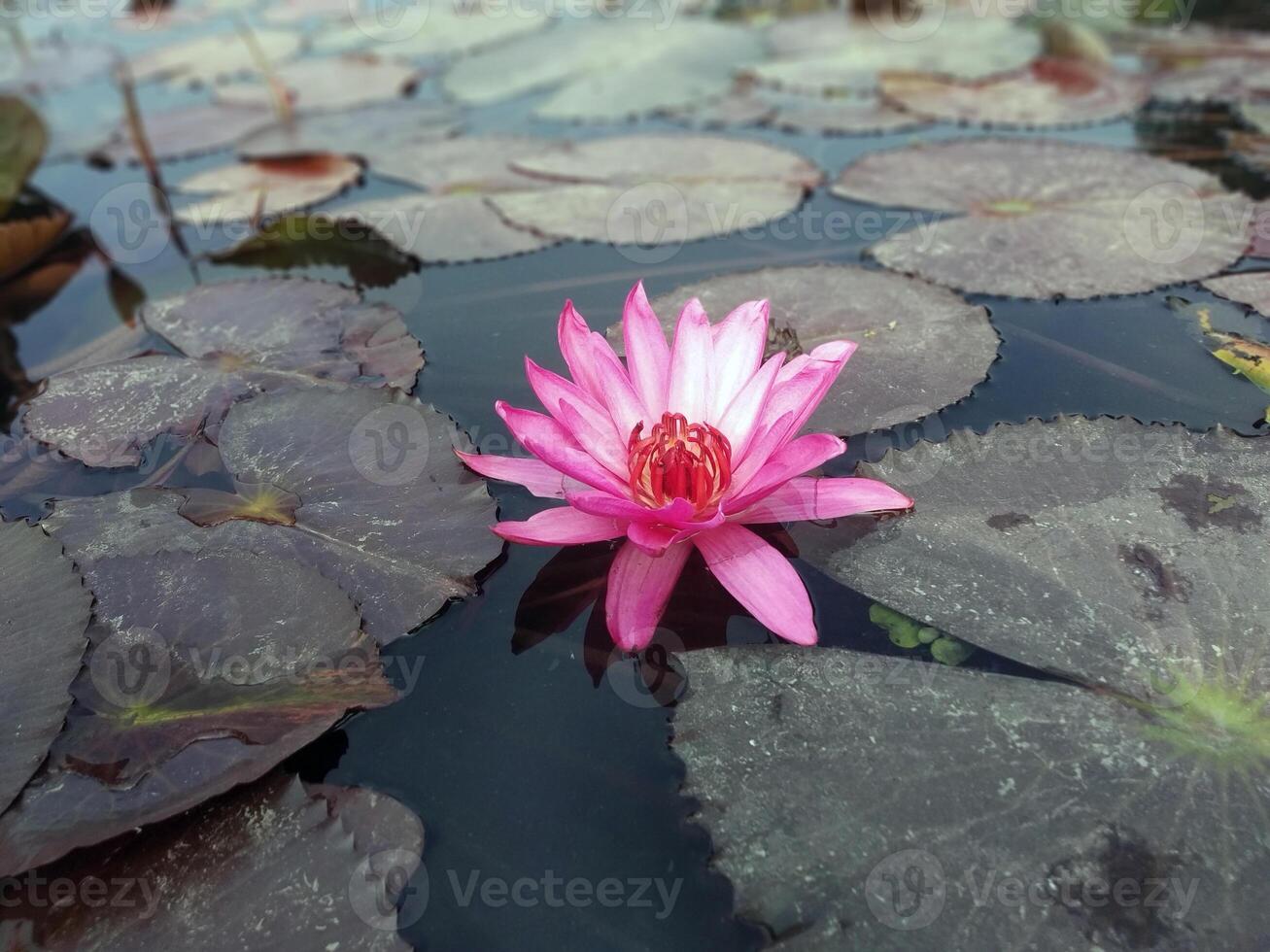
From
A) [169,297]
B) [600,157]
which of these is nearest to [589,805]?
[169,297]

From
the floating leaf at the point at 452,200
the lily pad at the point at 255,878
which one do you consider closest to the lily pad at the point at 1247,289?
the floating leaf at the point at 452,200

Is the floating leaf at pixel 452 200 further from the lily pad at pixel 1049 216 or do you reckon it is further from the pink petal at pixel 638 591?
the pink petal at pixel 638 591

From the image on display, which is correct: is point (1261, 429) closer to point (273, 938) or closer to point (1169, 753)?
point (1169, 753)

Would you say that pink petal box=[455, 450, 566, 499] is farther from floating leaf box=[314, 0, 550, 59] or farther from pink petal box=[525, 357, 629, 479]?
floating leaf box=[314, 0, 550, 59]

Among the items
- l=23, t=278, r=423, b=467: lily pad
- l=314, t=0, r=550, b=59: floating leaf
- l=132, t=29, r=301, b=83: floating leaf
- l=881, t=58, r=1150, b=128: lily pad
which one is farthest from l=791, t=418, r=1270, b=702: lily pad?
l=132, t=29, r=301, b=83: floating leaf

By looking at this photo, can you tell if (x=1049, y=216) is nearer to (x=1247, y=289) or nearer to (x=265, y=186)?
(x=1247, y=289)
